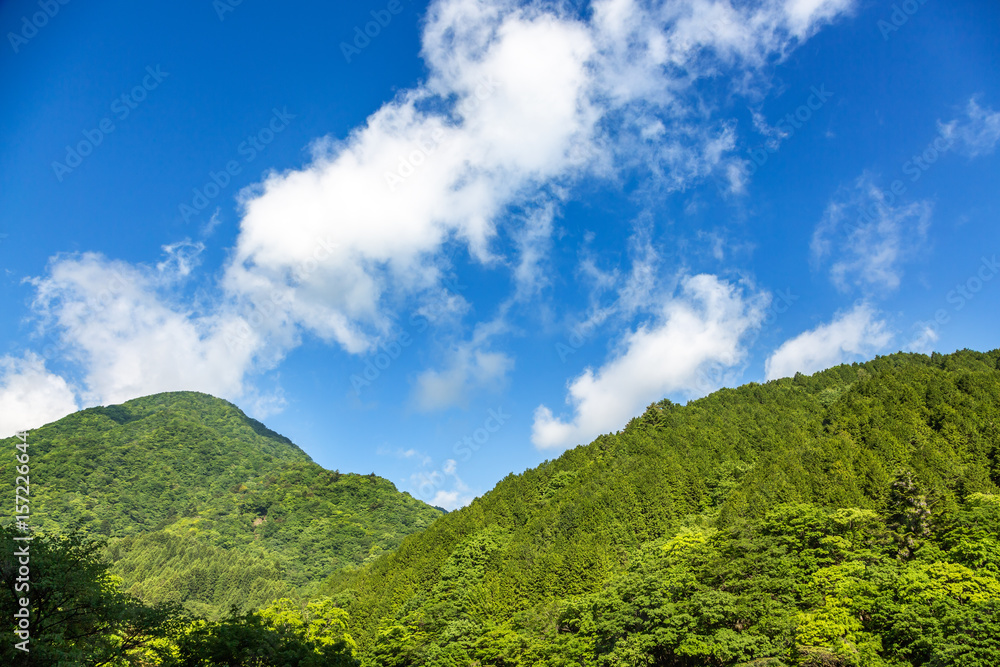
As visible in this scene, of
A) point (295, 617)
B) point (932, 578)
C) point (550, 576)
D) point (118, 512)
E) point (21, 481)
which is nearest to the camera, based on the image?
point (21, 481)

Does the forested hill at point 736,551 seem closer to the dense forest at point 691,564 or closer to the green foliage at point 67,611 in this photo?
the dense forest at point 691,564

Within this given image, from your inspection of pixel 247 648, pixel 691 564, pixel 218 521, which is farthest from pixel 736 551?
pixel 218 521

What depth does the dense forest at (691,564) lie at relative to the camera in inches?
1057

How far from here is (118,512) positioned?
17375 cm

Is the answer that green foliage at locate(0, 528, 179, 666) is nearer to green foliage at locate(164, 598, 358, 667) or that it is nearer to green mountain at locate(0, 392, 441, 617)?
green foliage at locate(164, 598, 358, 667)

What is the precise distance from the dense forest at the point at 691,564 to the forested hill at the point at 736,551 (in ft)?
0.75

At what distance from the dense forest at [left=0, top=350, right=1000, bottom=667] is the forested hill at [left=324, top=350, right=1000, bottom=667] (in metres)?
0.23

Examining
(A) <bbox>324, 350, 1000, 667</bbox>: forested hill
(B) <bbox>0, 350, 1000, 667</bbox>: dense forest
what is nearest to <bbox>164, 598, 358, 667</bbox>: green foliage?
(B) <bbox>0, 350, 1000, 667</bbox>: dense forest

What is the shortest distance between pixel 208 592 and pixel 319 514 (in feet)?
182

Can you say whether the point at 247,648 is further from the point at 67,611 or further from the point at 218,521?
the point at 218,521

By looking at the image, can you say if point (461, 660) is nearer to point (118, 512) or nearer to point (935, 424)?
point (935, 424)

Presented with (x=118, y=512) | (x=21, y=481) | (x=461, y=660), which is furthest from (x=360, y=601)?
(x=118, y=512)

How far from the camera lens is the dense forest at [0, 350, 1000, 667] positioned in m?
26.9

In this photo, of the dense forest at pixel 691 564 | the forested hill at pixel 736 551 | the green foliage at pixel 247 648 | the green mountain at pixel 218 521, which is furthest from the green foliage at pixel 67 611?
the green mountain at pixel 218 521
